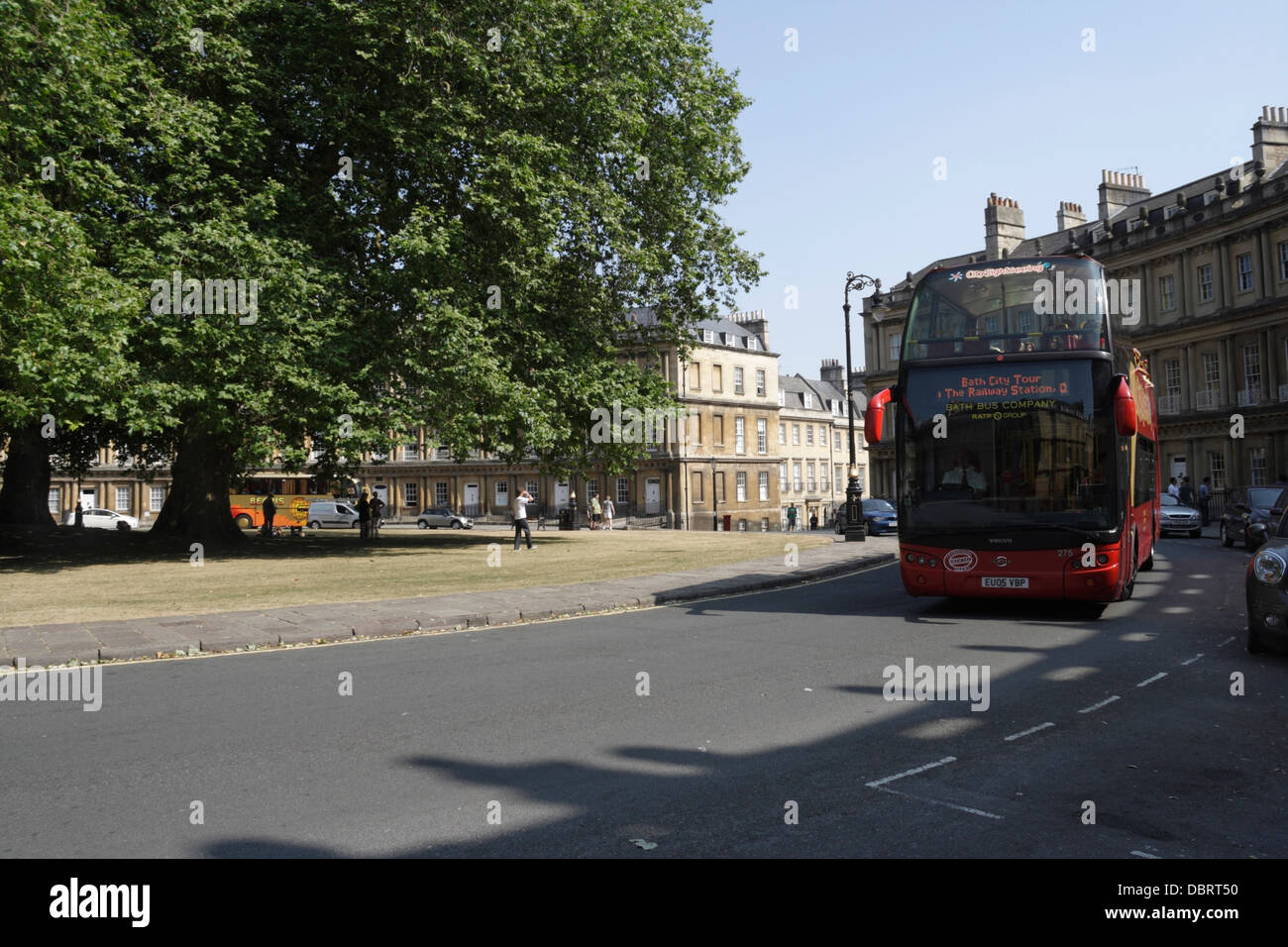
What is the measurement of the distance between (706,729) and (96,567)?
66.3ft

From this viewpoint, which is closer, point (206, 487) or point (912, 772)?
point (912, 772)

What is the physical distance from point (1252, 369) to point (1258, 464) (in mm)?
4905

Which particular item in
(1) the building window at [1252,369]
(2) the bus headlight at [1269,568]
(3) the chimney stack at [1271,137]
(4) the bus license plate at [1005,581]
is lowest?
(4) the bus license plate at [1005,581]

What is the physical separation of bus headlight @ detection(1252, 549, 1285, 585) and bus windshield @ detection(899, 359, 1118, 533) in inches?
107

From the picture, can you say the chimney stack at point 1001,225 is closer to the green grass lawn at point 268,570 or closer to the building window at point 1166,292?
the building window at point 1166,292

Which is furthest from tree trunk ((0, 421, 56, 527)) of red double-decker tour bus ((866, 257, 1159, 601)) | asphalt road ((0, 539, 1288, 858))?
red double-decker tour bus ((866, 257, 1159, 601))

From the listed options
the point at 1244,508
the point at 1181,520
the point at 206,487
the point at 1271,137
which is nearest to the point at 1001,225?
the point at 1271,137

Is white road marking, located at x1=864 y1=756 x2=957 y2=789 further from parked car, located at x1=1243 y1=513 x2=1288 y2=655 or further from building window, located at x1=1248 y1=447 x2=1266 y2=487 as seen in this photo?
building window, located at x1=1248 y1=447 x2=1266 y2=487

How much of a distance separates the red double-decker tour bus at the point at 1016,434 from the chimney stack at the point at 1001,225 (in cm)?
5369

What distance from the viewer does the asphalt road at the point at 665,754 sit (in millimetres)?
4418

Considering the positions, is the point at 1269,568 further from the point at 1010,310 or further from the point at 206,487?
the point at 206,487

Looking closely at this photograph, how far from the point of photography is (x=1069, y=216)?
62.2 metres

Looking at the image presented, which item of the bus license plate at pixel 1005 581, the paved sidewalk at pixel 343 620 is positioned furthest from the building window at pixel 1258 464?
the bus license plate at pixel 1005 581

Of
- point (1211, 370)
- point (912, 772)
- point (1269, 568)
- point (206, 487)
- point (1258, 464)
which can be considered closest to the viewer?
point (912, 772)
